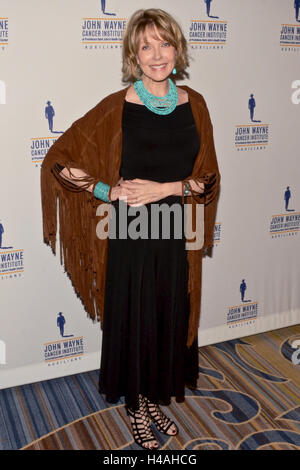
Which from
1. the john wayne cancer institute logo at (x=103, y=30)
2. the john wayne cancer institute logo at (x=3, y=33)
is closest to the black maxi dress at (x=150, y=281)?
the john wayne cancer institute logo at (x=103, y=30)

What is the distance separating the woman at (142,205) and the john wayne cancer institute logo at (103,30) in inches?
19.9

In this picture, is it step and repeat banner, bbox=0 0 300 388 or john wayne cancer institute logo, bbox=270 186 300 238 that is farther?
john wayne cancer institute logo, bbox=270 186 300 238

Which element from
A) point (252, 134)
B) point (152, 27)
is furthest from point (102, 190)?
point (252, 134)

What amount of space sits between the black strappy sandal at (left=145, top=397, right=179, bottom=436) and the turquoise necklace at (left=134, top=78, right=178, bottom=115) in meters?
1.54

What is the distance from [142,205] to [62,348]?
51.5 inches

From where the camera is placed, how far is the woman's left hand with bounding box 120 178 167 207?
7.80 feet

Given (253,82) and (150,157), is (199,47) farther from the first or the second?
(150,157)

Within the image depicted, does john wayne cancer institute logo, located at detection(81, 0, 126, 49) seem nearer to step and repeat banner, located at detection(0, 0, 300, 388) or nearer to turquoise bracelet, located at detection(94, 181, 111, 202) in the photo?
step and repeat banner, located at detection(0, 0, 300, 388)

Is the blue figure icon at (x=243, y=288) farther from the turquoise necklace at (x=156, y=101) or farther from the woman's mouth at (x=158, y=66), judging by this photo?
the woman's mouth at (x=158, y=66)

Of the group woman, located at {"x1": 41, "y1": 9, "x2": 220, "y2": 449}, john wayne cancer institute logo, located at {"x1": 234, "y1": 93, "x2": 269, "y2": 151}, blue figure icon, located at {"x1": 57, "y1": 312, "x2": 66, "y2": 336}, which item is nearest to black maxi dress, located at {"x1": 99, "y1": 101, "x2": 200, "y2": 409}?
woman, located at {"x1": 41, "y1": 9, "x2": 220, "y2": 449}

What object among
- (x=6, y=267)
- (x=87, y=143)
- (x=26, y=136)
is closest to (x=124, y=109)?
(x=87, y=143)

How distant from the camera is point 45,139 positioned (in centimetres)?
291

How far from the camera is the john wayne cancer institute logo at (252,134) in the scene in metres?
3.37
